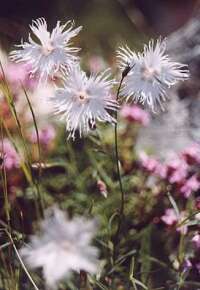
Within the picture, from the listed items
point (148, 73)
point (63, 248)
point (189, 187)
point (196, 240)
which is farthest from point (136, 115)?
point (63, 248)

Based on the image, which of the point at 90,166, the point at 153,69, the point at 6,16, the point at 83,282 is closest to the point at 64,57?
the point at 153,69

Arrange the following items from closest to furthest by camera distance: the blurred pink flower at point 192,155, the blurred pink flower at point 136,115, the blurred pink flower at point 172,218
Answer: the blurred pink flower at point 172,218, the blurred pink flower at point 192,155, the blurred pink flower at point 136,115

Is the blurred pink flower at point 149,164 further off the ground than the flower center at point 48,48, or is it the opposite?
the flower center at point 48,48

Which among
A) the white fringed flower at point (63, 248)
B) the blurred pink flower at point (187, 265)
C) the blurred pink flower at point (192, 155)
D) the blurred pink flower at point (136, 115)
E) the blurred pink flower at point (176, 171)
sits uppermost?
the blurred pink flower at point (136, 115)

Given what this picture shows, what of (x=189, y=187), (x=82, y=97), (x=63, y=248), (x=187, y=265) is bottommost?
(x=187, y=265)

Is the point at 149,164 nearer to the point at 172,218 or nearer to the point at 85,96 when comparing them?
the point at 172,218

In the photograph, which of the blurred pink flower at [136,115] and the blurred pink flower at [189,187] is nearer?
the blurred pink flower at [189,187]

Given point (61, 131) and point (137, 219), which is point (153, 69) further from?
point (61, 131)

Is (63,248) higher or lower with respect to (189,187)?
higher

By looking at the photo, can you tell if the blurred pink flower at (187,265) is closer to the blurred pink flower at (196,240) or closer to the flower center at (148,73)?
the blurred pink flower at (196,240)

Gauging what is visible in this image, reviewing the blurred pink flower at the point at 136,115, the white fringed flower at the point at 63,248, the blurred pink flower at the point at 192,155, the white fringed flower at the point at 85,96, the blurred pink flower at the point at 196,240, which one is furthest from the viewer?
the blurred pink flower at the point at 136,115

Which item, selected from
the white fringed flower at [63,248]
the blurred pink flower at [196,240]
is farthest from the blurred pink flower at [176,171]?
the white fringed flower at [63,248]
